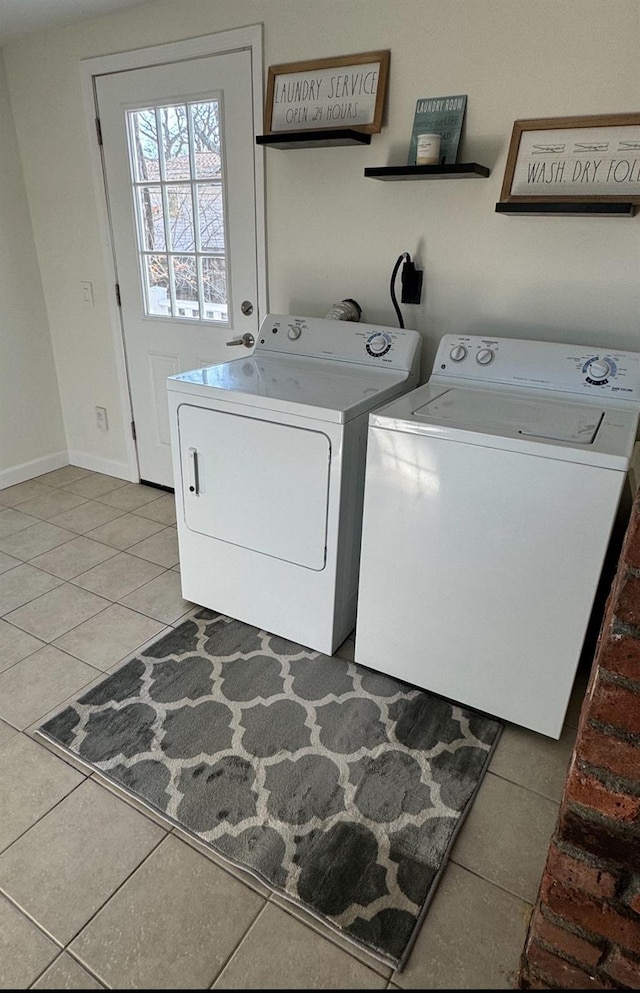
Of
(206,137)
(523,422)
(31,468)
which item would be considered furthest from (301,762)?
(31,468)

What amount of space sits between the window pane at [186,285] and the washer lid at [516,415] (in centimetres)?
151

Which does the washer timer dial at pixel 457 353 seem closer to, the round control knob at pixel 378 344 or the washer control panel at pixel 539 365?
the washer control panel at pixel 539 365

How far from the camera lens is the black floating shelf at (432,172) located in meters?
1.92

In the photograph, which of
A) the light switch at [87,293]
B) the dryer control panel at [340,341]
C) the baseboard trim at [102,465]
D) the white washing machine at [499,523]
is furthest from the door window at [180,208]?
the white washing machine at [499,523]

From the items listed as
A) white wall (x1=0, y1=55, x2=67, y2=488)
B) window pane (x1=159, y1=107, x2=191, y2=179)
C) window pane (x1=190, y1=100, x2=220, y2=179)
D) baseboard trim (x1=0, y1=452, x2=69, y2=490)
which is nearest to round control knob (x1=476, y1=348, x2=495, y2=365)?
window pane (x1=190, y1=100, x2=220, y2=179)

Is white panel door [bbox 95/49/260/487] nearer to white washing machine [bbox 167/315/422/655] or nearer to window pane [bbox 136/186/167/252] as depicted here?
window pane [bbox 136/186/167/252]

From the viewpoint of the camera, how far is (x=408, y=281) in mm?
2248

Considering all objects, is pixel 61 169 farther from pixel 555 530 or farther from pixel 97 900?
pixel 97 900

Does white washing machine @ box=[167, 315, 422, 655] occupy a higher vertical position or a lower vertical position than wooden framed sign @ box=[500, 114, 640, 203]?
lower

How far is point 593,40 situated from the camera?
69.8 inches

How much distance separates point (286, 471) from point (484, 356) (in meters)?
0.80

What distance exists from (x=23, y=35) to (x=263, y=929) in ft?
12.2

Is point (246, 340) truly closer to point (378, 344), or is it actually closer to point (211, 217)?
point (211, 217)

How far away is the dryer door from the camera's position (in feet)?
6.03
